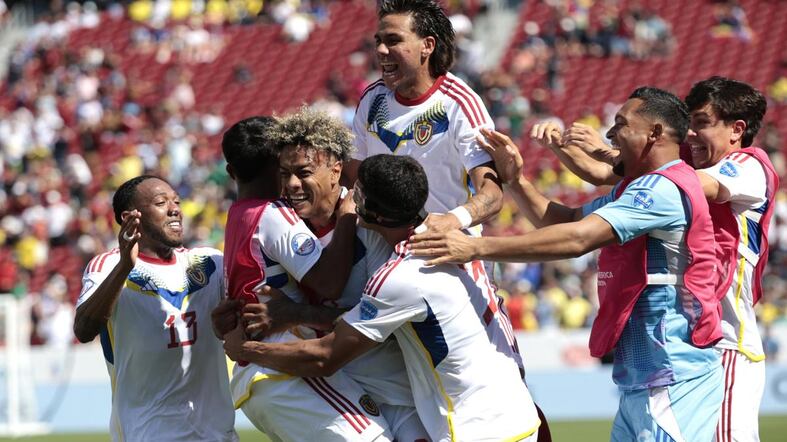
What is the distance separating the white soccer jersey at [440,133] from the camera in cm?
616

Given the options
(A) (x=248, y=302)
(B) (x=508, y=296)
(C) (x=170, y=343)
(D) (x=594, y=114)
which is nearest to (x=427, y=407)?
(A) (x=248, y=302)

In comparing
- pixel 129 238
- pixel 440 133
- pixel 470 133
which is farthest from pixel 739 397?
pixel 129 238

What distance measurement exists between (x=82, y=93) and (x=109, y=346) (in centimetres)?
2055

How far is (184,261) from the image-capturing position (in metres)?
6.50

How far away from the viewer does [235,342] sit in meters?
5.73

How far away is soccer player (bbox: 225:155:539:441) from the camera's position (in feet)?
17.4

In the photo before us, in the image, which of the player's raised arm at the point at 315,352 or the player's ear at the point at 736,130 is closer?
the player's raised arm at the point at 315,352

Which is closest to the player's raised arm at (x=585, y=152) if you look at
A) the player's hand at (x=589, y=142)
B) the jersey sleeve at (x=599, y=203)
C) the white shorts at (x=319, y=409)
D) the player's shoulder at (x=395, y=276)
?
the player's hand at (x=589, y=142)

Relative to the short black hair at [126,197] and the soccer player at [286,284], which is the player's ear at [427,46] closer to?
the soccer player at [286,284]

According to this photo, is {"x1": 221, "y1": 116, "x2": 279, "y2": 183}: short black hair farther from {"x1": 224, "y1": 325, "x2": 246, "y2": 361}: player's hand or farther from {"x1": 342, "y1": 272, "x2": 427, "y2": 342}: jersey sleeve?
{"x1": 342, "y1": 272, "x2": 427, "y2": 342}: jersey sleeve

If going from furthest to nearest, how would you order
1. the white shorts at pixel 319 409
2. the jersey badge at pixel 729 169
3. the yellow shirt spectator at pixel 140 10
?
the yellow shirt spectator at pixel 140 10
the jersey badge at pixel 729 169
the white shorts at pixel 319 409

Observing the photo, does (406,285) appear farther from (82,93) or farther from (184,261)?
(82,93)

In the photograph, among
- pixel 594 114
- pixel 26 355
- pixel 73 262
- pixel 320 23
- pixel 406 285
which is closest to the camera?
pixel 406 285

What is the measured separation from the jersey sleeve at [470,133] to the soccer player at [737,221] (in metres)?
0.41
